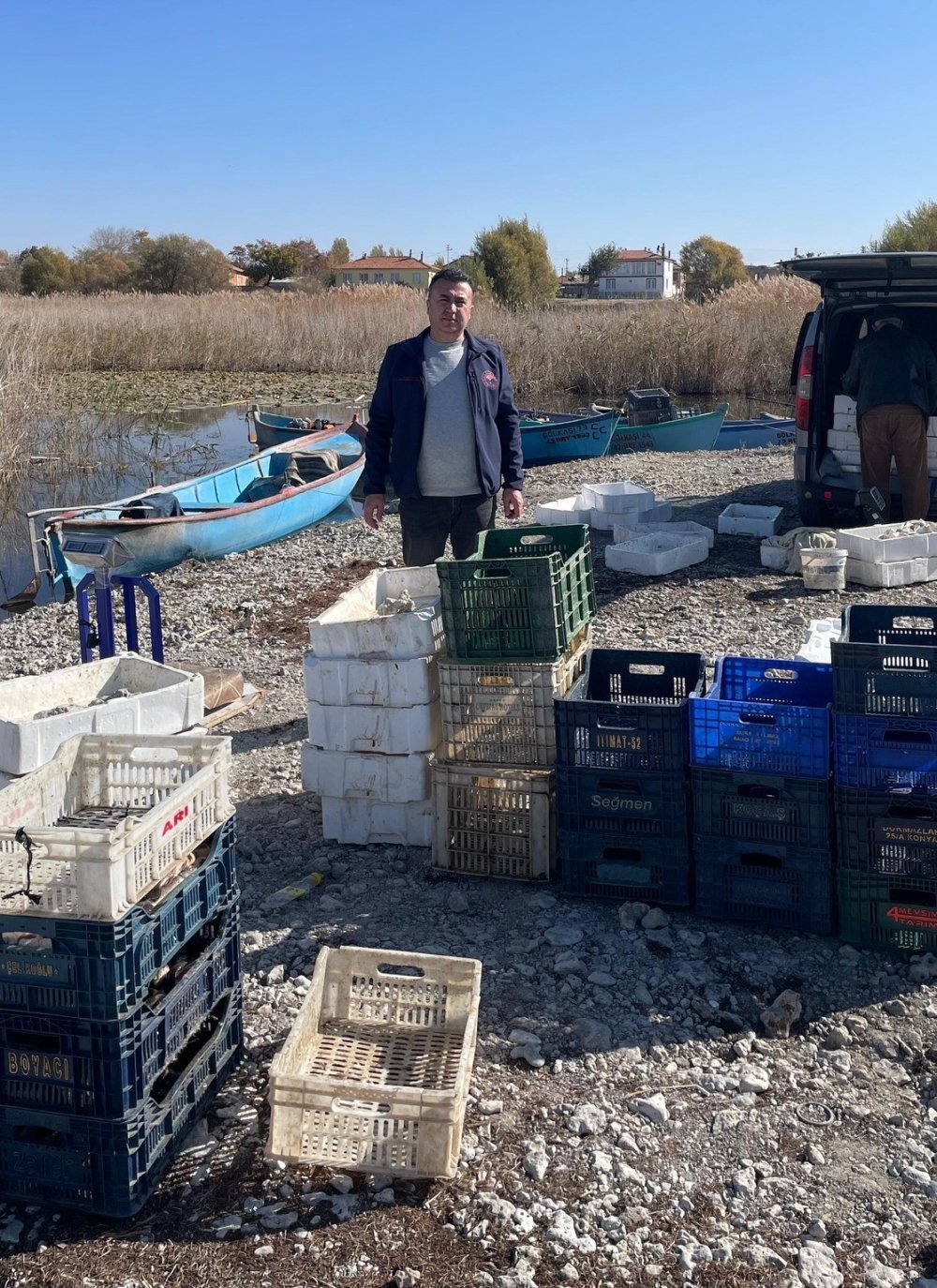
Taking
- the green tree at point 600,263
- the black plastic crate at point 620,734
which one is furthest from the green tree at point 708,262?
the black plastic crate at point 620,734

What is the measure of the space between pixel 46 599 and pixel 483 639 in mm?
9390

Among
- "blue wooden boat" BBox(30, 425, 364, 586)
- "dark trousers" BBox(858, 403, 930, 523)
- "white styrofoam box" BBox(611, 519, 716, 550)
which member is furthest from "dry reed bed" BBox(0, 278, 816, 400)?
"dark trousers" BBox(858, 403, 930, 523)

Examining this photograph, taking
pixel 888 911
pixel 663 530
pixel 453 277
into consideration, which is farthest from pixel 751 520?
pixel 888 911

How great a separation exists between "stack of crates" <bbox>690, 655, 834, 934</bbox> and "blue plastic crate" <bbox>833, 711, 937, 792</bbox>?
0.08 meters

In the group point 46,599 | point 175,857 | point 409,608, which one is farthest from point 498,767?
point 46,599

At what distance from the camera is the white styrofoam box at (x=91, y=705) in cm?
521

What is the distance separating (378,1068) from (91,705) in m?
2.60

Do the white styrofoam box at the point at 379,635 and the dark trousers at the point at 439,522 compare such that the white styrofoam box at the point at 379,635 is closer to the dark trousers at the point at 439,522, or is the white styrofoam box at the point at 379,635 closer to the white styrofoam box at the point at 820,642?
the dark trousers at the point at 439,522

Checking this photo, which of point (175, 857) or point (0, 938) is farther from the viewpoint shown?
point (175, 857)

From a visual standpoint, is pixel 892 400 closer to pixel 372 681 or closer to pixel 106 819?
pixel 372 681

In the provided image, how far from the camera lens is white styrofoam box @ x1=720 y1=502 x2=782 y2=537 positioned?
1191cm

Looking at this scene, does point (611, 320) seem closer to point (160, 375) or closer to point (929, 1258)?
point (160, 375)

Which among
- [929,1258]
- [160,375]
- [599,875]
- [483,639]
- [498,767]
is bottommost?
[929,1258]

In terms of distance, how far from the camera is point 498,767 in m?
5.19
